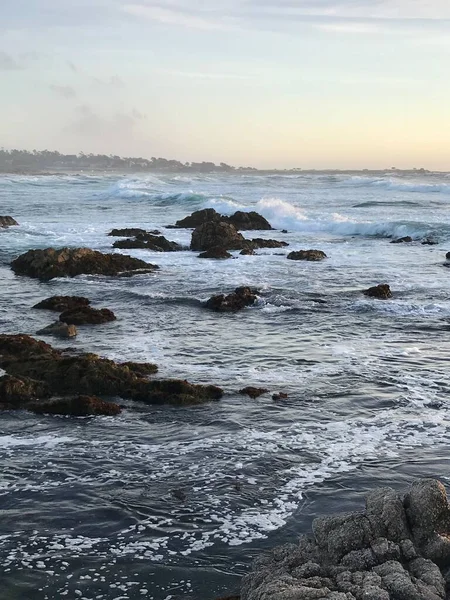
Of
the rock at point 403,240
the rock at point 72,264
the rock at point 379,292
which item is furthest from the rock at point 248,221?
the rock at point 379,292

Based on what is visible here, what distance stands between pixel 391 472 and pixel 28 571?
17.1 feet

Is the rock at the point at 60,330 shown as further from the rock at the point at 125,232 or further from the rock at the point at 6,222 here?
the rock at the point at 6,222

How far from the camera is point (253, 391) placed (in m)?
14.3

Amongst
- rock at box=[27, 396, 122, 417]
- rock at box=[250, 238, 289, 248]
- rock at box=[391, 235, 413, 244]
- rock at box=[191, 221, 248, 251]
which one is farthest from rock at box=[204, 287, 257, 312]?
rock at box=[391, 235, 413, 244]

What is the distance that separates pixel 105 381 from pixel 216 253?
63.4 feet

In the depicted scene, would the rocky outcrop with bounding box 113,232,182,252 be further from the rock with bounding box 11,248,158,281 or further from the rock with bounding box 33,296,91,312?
the rock with bounding box 33,296,91,312

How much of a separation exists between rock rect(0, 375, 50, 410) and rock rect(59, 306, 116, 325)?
5666 mm

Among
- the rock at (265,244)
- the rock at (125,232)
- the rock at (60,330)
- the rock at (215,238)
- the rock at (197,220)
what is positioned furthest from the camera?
the rock at (197,220)

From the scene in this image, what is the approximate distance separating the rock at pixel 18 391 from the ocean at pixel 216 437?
1.43ft

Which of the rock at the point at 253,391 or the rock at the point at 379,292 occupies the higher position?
the rock at the point at 379,292

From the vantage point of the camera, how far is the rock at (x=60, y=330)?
733 inches

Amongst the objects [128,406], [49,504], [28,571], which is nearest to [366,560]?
[28,571]

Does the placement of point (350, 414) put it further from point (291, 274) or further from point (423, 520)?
point (291, 274)

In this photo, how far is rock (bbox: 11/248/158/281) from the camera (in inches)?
1105
